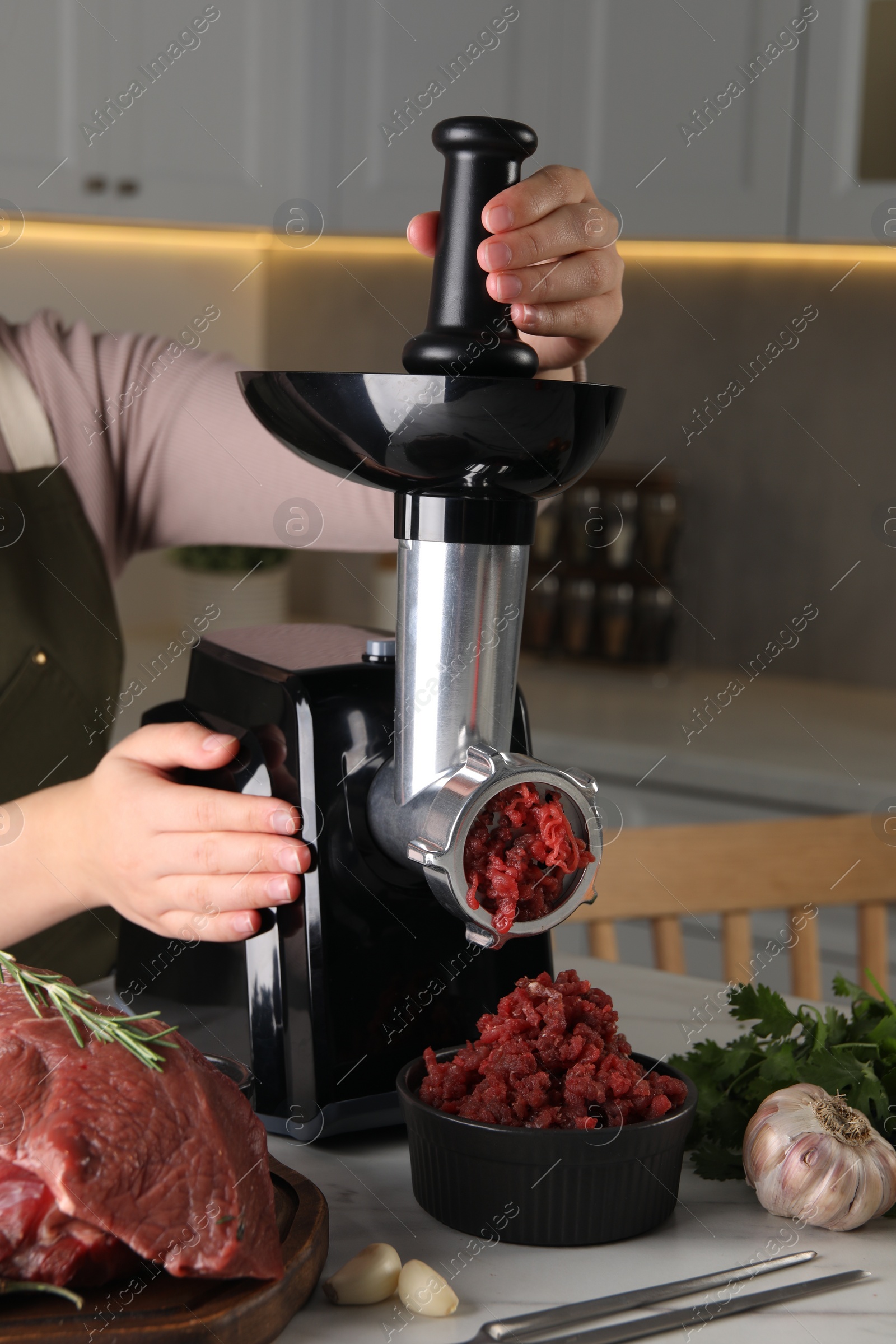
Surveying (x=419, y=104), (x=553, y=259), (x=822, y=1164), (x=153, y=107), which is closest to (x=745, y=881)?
(x=822, y=1164)

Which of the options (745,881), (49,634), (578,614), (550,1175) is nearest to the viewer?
(550,1175)

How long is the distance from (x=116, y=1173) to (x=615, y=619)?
7.35 ft

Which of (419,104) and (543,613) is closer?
(419,104)

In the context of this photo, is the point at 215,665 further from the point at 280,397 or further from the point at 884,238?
the point at 884,238

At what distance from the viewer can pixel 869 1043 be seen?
794 millimetres

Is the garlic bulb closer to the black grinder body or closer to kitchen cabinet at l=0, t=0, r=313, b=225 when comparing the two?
the black grinder body

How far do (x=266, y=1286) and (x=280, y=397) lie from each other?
42cm

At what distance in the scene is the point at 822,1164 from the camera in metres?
0.69

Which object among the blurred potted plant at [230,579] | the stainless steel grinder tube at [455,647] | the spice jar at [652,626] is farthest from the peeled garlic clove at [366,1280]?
the blurred potted plant at [230,579]

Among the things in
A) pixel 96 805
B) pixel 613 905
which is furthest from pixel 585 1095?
pixel 613 905

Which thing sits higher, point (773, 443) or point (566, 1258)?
point (773, 443)

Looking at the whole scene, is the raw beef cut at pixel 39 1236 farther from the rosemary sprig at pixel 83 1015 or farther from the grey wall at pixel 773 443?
the grey wall at pixel 773 443

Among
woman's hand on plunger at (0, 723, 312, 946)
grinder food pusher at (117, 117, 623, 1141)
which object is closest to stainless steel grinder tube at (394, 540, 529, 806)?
grinder food pusher at (117, 117, 623, 1141)

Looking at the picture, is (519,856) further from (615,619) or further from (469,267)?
(615,619)
